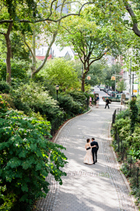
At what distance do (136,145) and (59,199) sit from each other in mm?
5670

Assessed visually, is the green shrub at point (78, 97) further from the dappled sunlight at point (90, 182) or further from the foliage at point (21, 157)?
the foliage at point (21, 157)

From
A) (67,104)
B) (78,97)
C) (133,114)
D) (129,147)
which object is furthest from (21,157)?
(78,97)

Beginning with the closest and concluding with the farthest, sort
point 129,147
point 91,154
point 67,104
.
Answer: point 91,154, point 129,147, point 67,104

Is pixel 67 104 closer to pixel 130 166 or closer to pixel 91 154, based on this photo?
pixel 91 154

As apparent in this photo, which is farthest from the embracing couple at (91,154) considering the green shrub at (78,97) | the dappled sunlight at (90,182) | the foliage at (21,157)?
the green shrub at (78,97)

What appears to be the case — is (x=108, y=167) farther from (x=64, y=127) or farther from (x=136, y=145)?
(x=64, y=127)

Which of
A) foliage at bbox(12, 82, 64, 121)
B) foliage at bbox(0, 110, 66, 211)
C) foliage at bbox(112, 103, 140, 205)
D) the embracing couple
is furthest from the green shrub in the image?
foliage at bbox(0, 110, 66, 211)

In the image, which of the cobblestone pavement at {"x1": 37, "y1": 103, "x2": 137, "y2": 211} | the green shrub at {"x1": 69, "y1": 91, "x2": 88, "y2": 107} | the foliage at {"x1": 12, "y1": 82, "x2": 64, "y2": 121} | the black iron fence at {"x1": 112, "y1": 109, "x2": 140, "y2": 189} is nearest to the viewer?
the cobblestone pavement at {"x1": 37, "y1": 103, "x2": 137, "y2": 211}

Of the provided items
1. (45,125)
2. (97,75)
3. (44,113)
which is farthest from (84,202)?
(97,75)

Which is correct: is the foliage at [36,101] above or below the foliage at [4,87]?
below

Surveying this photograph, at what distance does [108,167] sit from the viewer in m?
11.6

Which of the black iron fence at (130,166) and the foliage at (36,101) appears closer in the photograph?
the black iron fence at (130,166)

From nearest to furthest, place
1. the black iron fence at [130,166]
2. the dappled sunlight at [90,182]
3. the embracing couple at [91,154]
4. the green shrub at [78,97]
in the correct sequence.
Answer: the dappled sunlight at [90,182]
the black iron fence at [130,166]
the embracing couple at [91,154]
the green shrub at [78,97]

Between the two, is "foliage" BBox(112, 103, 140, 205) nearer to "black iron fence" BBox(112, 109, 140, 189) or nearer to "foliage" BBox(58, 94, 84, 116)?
"black iron fence" BBox(112, 109, 140, 189)
